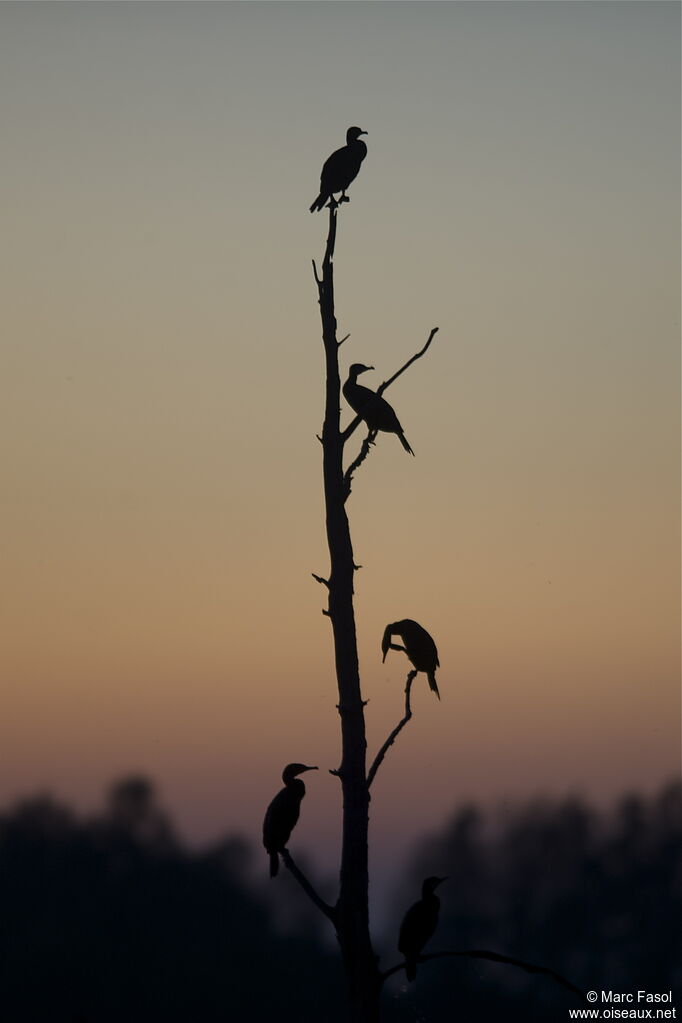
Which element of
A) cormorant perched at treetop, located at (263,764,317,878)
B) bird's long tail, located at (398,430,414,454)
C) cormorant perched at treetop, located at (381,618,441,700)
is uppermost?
bird's long tail, located at (398,430,414,454)

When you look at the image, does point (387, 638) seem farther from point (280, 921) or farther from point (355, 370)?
point (280, 921)

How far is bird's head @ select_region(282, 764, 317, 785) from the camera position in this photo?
14789mm

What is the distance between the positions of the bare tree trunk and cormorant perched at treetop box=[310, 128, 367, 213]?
659 cm

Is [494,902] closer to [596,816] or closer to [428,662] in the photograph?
[596,816]

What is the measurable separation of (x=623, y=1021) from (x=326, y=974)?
51.6 ft

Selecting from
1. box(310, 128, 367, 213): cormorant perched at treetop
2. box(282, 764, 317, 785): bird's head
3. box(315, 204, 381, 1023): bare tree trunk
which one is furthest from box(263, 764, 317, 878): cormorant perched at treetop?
box(310, 128, 367, 213): cormorant perched at treetop

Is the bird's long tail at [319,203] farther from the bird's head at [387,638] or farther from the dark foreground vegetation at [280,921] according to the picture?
the dark foreground vegetation at [280,921]

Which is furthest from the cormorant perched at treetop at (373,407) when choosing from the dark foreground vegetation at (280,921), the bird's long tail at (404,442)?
the dark foreground vegetation at (280,921)

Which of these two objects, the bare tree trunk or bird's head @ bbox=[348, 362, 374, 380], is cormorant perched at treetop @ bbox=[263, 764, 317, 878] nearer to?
the bare tree trunk

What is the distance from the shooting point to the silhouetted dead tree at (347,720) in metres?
10.9

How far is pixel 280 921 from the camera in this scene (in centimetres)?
7675

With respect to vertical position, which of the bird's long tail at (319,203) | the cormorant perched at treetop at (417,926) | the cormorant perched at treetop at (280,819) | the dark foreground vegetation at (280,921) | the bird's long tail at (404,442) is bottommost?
the dark foreground vegetation at (280,921)

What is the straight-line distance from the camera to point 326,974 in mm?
64875

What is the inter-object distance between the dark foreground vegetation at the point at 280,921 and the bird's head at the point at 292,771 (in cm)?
4128
